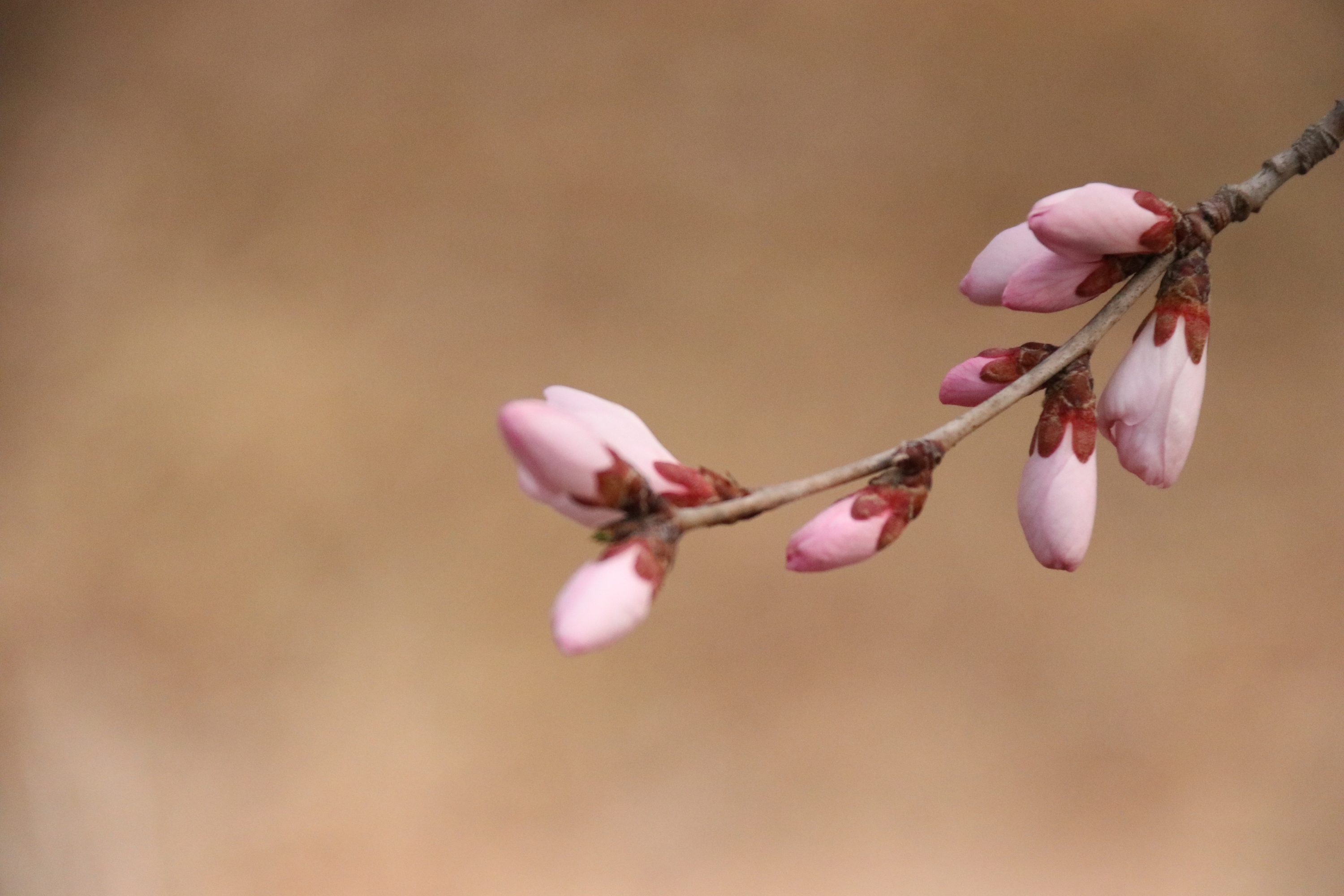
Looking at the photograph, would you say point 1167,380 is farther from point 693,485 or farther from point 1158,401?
point 693,485

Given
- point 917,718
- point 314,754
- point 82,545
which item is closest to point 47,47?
point 82,545

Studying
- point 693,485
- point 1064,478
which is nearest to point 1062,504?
point 1064,478

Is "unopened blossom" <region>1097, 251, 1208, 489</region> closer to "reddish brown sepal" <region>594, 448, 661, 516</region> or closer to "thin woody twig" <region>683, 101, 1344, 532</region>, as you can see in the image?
"thin woody twig" <region>683, 101, 1344, 532</region>

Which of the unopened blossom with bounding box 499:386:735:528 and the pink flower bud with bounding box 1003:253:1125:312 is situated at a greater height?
the pink flower bud with bounding box 1003:253:1125:312

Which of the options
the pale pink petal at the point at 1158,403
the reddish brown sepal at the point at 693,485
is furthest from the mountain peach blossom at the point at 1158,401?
the reddish brown sepal at the point at 693,485

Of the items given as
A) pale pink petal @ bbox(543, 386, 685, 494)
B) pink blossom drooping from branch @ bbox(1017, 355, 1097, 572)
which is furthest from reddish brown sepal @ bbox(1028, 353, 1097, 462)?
pale pink petal @ bbox(543, 386, 685, 494)

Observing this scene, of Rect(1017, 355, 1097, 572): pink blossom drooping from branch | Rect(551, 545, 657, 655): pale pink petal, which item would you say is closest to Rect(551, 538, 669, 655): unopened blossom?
Rect(551, 545, 657, 655): pale pink petal

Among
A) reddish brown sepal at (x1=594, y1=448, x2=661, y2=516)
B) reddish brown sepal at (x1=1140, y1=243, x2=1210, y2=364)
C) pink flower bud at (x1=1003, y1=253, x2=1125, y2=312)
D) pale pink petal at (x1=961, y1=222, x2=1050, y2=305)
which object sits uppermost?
pale pink petal at (x1=961, y1=222, x2=1050, y2=305)
